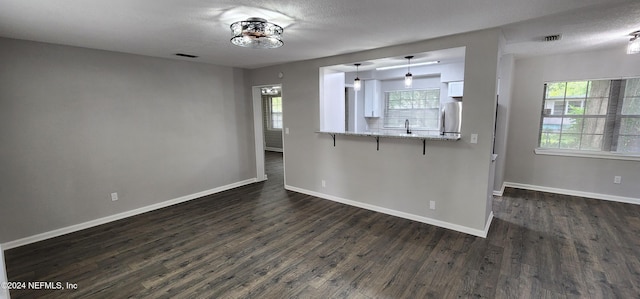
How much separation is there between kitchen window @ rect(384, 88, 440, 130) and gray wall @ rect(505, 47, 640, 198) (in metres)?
1.63

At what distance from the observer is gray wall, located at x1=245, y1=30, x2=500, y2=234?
3086 mm

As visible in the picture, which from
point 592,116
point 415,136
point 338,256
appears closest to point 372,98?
point 415,136

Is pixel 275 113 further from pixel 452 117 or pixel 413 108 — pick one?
pixel 452 117

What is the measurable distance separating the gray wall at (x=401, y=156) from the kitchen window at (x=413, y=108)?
3084 mm

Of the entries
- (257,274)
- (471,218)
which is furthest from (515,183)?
(257,274)

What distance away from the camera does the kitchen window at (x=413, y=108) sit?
642 centimetres

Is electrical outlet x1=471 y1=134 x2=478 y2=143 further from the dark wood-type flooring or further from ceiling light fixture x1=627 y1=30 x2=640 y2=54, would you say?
ceiling light fixture x1=627 y1=30 x2=640 y2=54

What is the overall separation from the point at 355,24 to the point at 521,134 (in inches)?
168

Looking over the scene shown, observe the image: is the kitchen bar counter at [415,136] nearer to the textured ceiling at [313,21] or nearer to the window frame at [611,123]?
the textured ceiling at [313,21]

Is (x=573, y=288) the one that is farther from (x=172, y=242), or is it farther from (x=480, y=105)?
(x=172, y=242)

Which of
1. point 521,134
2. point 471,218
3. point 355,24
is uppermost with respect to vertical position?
point 355,24

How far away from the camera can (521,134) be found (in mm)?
5051

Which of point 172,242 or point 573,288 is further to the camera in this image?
point 172,242

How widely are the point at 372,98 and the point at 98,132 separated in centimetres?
555
